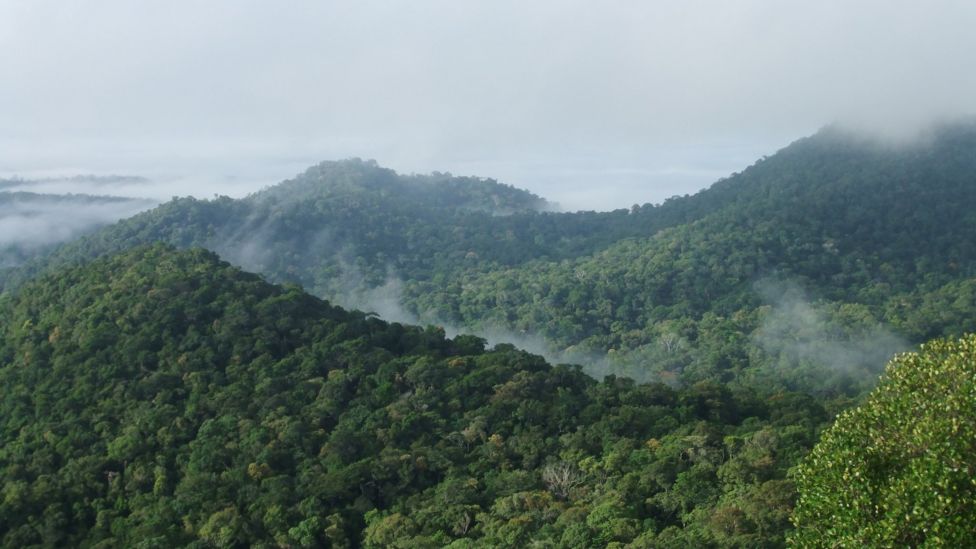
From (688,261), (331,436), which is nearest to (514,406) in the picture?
(331,436)

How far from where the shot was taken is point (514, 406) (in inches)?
1588

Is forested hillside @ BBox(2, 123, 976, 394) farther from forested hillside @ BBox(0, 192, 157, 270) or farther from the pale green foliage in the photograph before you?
the pale green foliage

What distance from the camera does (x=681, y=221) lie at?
103 m

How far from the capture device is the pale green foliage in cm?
1433

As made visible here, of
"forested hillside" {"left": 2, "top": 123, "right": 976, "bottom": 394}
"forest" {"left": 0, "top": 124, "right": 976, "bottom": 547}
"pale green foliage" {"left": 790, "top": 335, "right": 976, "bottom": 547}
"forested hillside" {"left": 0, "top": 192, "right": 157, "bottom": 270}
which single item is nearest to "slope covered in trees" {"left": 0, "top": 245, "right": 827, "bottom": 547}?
"forest" {"left": 0, "top": 124, "right": 976, "bottom": 547}

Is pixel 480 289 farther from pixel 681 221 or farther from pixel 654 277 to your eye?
pixel 681 221

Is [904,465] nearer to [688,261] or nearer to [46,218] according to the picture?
[688,261]

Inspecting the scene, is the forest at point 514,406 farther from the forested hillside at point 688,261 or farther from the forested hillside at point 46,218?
the forested hillside at point 46,218

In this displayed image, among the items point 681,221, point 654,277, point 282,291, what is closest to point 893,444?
point 282,291

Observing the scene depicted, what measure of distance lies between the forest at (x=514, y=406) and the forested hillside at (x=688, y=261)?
35 cm

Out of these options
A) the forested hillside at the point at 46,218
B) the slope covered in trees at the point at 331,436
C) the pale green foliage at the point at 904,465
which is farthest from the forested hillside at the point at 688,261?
the pale green foliage at the point at 904,465

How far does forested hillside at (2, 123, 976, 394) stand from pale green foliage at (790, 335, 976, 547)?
1718 inches

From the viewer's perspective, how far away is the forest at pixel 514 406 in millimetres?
15977

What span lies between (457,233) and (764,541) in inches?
3491
